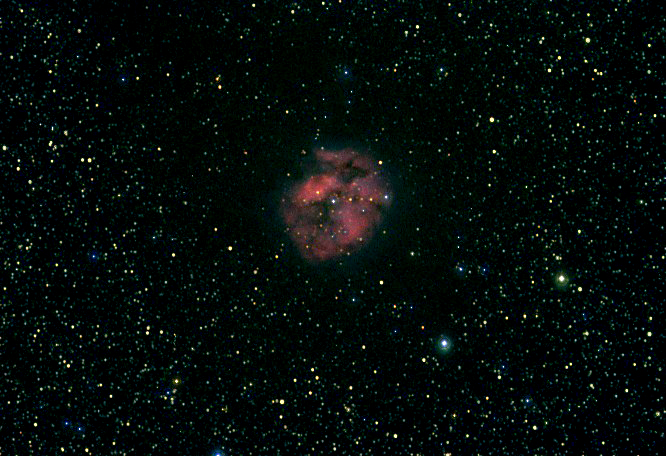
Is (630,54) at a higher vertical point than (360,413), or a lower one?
higher

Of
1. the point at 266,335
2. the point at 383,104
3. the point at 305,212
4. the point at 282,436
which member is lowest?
the point at 282,436

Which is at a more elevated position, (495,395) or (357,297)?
(357,297)

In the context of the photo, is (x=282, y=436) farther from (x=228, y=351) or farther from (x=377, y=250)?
(x=377, y=250)

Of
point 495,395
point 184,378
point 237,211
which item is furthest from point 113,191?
point 495,395

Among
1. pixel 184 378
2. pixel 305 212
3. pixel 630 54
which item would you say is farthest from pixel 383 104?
pixel 184 378

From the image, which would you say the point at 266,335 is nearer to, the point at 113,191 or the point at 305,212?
the point at 305,212
